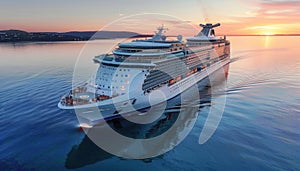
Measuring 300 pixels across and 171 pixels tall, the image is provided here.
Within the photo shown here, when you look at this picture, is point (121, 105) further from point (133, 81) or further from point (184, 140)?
point (184, 140)

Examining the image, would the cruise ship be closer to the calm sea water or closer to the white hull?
the white hull

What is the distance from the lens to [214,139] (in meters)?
16.5

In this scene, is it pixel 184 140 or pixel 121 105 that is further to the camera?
pixel 121 105

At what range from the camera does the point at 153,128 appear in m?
18.5

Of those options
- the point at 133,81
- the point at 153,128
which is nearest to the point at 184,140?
the point at 153,128

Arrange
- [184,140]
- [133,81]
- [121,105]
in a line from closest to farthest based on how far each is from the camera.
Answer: [184,140] → [121,105] → [133,81]

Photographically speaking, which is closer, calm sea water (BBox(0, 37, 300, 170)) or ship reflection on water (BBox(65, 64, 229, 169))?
calm sea water (BBox(0, 37, 300, 170))

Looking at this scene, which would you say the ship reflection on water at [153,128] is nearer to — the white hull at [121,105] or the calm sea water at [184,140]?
the calm sea water at [184,140]

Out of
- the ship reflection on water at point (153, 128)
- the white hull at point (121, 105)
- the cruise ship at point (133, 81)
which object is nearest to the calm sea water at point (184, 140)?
the ship reflection on water at point (153, 128)

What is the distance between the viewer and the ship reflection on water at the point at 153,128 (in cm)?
1428

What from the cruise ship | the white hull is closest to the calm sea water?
the white hull

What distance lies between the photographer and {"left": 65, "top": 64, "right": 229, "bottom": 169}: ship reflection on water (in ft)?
46.9

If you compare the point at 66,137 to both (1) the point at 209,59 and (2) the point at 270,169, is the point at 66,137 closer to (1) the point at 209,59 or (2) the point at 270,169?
(2) the point at 270,169

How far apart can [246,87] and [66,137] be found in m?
25.1
